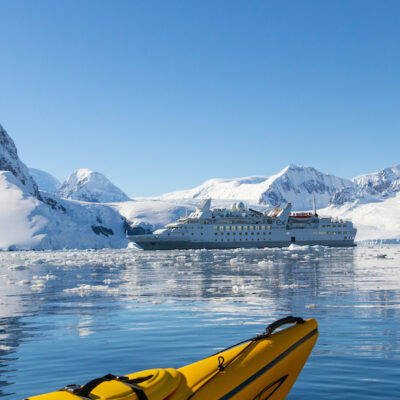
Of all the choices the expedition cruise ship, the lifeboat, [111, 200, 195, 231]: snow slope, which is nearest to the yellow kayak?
the expedition cruise ship

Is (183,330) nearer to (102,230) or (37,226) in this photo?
(37,226)

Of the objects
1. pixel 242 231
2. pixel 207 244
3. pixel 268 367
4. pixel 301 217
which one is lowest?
pixel 207 244

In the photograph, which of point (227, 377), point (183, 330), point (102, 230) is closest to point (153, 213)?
point (102, 230)

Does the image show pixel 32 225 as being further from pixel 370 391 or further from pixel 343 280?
pixel 370 391

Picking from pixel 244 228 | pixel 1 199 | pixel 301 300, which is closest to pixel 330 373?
pixel 301 300

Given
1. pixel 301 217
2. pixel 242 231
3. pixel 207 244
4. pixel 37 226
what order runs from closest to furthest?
pixel 207 244 → pixel 242 231 → pixel 301 217 → pixel 37 226

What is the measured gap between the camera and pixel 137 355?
7.85m

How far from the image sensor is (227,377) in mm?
4199

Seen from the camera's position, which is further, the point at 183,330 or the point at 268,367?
the point at 183,330

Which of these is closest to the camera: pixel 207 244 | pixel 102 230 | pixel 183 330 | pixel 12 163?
pixel 183 330

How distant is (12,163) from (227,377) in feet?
519

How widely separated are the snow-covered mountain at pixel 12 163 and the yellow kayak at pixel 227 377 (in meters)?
145

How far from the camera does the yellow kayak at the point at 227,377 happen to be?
3541 mm

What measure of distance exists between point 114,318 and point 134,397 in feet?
27.6
